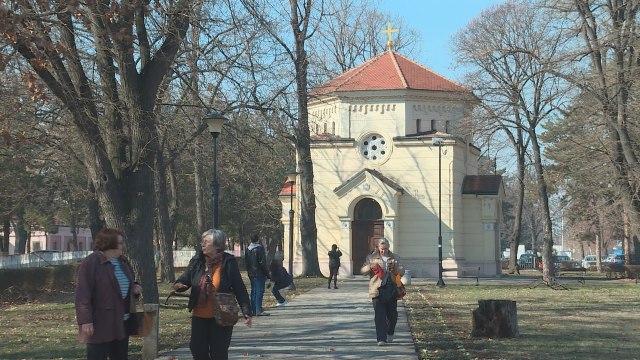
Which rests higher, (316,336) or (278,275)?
(278,275)

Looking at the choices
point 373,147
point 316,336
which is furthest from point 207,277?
point 373,147

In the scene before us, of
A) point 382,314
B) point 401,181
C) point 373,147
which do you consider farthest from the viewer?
point 373,147

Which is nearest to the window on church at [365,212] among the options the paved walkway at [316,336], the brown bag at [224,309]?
the paved walkway at [316,336]

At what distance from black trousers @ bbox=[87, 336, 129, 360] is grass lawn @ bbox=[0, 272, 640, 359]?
11.8ft

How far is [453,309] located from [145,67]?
387 inches

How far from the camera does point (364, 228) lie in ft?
138

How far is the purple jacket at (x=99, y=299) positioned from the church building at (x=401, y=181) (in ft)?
110

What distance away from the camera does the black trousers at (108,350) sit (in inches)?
307

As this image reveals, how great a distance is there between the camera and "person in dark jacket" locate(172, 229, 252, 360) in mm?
8508

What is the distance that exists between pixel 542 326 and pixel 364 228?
2601cm

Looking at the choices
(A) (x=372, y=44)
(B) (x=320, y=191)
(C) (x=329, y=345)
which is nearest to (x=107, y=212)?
(C) (x=329, y=345)

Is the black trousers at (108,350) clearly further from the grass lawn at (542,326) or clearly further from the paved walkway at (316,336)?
the grass lawn at (542,326)

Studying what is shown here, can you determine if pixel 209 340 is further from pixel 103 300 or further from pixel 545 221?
pixel 545 221

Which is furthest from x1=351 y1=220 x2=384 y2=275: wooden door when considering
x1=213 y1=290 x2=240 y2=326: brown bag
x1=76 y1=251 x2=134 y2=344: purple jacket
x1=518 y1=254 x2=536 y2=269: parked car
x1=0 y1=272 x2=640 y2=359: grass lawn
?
x1=76 y1=251 x2=134 y2=344: purple jacket
